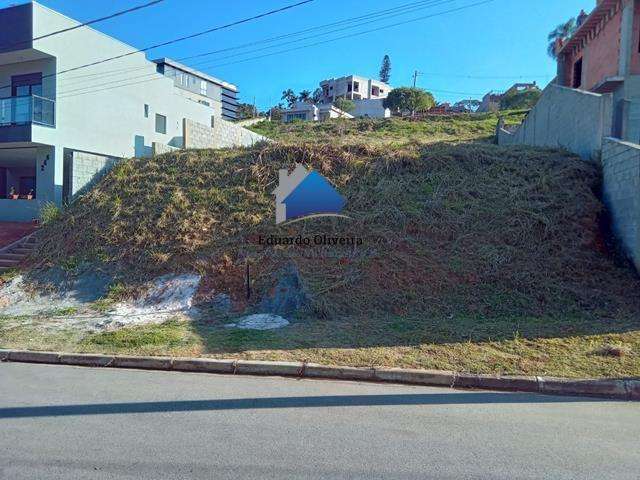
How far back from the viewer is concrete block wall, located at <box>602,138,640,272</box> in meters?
8.38

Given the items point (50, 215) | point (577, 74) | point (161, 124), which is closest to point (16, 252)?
point (50, 215)

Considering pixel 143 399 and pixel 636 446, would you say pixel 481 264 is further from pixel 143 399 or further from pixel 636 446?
pixel 143 399

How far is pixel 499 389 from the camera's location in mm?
5191

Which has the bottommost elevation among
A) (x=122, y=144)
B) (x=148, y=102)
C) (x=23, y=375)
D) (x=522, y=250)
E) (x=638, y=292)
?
(x=23, y=375)

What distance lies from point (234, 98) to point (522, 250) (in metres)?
72.1

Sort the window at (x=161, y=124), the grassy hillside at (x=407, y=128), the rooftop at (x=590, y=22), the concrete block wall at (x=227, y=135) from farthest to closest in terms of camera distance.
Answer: the grassy hillside at (x=407, y=128) < the window at (x=161, y=124) < the concrete block wall at (x=227, y=135) < the rooftop at (x=590, y=22)

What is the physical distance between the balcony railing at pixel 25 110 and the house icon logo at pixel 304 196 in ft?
31.0

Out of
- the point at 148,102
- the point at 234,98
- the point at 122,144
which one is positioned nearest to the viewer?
the point at 122,144

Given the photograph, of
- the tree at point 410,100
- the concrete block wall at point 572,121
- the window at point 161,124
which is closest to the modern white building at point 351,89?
the tree at point 410,100

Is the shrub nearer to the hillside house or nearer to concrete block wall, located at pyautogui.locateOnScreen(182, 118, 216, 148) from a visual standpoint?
concrete block wall, located at pyautogui.locateOnScreen(182, 118, 216, 148)

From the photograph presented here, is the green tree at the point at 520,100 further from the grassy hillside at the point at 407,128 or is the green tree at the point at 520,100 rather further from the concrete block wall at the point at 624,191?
the concrete block wall at the point at 624,191

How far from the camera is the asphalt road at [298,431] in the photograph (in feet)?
10.9

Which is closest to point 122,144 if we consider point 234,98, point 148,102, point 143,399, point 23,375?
point 148,102

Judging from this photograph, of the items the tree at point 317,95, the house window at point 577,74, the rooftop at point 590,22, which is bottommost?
the house window at point 577,74
